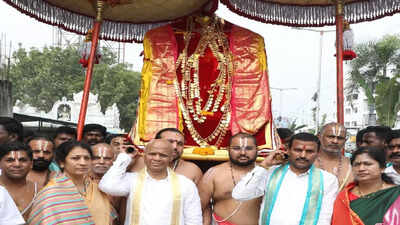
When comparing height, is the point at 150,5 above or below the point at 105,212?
above

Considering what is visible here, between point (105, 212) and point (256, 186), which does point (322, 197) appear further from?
point (105, 212)

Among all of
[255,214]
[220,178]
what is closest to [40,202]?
[220,178]

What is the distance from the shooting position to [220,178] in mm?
3682

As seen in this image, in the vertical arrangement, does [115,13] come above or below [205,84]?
above

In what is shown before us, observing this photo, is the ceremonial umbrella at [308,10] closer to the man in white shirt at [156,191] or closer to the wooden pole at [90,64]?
the wooden pole at [90,64]

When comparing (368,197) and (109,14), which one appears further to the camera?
(109,14)

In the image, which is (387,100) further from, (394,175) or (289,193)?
(289,193)

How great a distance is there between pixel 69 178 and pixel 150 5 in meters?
2.81

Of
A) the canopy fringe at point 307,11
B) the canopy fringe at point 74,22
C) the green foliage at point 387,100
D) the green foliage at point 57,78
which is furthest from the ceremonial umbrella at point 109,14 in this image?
the green foliage at point 57,78

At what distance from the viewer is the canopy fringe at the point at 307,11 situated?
17.3 feet

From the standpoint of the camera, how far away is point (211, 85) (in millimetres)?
5121

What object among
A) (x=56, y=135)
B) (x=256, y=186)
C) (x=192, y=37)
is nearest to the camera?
(x=256, y=186)

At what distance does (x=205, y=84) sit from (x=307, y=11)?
1.73 metres

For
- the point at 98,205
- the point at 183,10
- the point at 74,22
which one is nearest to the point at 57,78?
the point at 74,22
